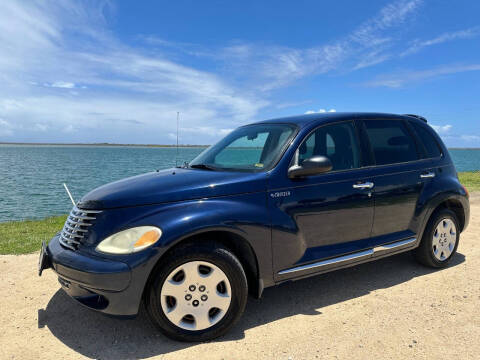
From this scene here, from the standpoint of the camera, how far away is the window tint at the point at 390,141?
12.9 ft

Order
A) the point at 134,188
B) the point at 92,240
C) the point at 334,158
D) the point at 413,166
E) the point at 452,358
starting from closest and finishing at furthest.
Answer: the point at 452,358, the point at 92,240, the point at 134,188, the point at 334,158, the point at 413,166

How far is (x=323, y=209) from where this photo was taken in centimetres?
338

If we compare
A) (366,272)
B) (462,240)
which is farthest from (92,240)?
(462,240)

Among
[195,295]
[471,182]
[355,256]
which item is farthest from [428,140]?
[471,182]

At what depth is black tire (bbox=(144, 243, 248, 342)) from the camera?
8.94 feet

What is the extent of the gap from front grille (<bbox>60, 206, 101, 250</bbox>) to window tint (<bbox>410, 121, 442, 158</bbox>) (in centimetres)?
382

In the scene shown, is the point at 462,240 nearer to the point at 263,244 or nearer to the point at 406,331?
the point at 406,331

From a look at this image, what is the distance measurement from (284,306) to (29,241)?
4917 millimetres

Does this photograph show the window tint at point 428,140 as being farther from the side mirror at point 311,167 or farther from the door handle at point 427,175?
the side mirror at point 311,167

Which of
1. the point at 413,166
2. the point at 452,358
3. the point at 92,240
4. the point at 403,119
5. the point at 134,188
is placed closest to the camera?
the point at 452,358

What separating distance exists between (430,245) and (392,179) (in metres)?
1.12

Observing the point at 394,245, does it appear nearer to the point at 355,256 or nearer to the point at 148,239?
the point at 355,256

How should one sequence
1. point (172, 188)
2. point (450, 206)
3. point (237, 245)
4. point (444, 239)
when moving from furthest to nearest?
point (450, 206) < point (444, 239) < point (237, 245) < point (172, 188)

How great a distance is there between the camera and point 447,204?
452 cm
